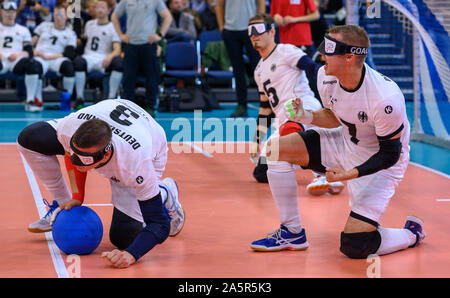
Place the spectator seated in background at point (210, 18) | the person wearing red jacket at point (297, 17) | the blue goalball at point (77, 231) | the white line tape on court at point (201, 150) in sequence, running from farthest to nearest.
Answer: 1. the spectator seated in background at point (210, 18)
2. the person wearing red jacket at point (297, 17)
3. the white line tape on court at point (201, 150)
4. the blue goalball at point (77, 231)

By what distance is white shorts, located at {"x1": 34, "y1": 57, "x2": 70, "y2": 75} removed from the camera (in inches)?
534

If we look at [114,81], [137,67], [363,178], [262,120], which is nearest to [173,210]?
[363,178]

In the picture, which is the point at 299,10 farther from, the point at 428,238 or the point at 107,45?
the point at 428,238

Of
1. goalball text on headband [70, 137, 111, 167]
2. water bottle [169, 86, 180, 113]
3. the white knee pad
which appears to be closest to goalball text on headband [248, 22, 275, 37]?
the white knee pad

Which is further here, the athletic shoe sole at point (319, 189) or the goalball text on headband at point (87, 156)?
the athletic shoe sole at point (319, 189)

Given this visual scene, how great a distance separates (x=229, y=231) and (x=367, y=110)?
1581 millimetres

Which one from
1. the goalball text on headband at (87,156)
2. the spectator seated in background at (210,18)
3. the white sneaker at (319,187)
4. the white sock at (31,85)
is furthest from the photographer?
the spectator seated in background at (210,18)

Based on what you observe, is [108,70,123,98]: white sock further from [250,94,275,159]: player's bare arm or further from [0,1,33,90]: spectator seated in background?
[250,94,275,159]: player's bare arm

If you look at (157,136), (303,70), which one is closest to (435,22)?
(303,70)

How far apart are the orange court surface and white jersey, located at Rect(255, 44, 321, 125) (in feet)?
3.05

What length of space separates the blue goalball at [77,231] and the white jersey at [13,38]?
9.28m

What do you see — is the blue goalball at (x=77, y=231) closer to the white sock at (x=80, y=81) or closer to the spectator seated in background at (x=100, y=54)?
the spectator seated in background at (x=100, y=54)

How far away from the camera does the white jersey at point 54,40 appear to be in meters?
13.9

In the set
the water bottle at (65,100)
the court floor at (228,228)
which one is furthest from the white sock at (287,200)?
the water bottle at (65,100)
